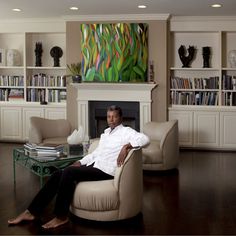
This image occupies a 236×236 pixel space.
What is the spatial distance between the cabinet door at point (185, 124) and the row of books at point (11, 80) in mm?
3179

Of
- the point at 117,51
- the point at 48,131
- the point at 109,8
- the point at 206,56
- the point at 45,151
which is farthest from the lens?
the point at 206,56

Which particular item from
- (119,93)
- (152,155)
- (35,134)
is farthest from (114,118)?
(119,93)

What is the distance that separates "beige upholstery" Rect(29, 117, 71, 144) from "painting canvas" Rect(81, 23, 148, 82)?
145 centimetres

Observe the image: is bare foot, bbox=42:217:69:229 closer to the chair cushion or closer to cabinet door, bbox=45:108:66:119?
the chair cushion

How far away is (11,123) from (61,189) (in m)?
5.29

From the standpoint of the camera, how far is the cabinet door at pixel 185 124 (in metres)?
8.36

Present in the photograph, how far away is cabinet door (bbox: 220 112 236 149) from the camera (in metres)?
8.22

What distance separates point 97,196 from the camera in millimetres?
4094

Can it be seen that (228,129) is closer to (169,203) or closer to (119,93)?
(119,93)

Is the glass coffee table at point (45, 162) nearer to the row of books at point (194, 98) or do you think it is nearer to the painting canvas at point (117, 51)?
the painting canvas at point (117, 51)

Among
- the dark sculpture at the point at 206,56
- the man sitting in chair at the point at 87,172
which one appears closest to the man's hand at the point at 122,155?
the man sitting in chair at the point at 87,172

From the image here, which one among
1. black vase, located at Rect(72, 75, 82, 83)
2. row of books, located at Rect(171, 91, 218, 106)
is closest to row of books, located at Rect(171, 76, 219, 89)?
row of books, located at Rect(171, 91, 218, 106)

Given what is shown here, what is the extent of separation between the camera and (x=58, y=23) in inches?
344

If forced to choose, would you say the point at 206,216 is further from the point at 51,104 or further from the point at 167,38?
the point at 51,104
